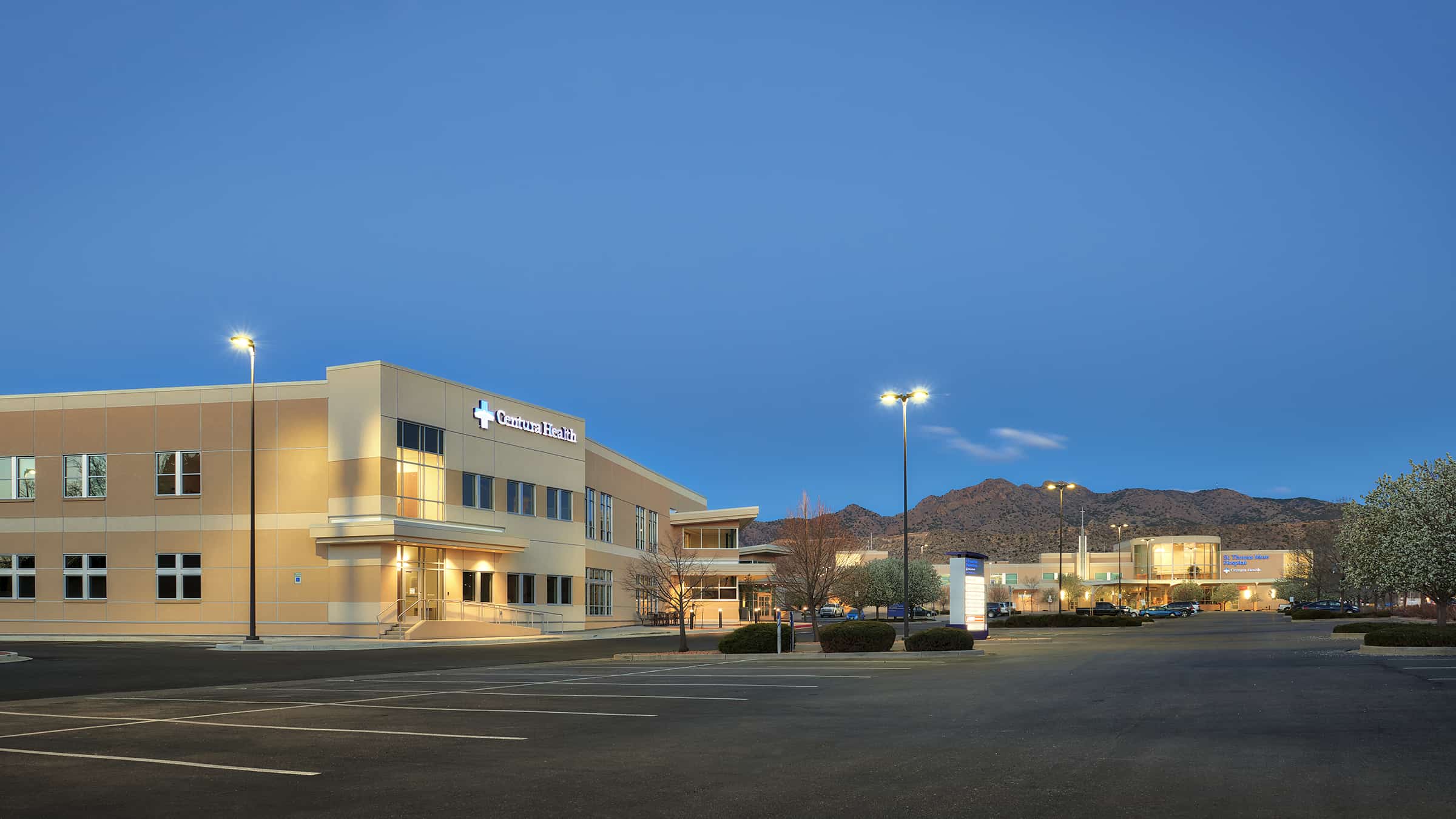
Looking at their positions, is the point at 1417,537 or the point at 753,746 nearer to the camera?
the point at 753,746

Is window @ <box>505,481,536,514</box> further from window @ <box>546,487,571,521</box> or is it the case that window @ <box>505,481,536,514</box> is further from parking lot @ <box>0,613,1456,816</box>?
parking lot @ <box>0,613,1456,816</box>

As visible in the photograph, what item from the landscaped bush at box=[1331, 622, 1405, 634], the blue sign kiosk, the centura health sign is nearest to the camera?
the blue sign kiosk

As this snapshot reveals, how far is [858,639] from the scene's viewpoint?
31250 millimetres

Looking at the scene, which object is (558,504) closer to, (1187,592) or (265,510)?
(265,510)

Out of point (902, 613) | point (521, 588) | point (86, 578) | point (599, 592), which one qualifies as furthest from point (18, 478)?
point (902, 613)

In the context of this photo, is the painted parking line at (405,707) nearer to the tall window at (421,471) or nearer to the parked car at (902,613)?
the tall window at (421,471)

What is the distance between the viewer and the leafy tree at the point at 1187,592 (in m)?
137

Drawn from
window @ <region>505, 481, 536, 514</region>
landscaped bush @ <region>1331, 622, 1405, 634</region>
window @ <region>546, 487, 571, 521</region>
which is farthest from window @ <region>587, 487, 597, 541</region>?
landscaped bush @ <region>1331, 622, 1405, 634</region>

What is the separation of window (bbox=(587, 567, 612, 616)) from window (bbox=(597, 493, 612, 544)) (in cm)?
210

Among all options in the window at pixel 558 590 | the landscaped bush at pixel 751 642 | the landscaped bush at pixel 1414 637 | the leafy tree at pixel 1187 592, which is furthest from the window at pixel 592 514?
the leafy tree at pixel 1187 592

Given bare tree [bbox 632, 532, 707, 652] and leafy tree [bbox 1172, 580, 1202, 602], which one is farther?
leafy tree [bbox 1172, 580, 1202, 602]

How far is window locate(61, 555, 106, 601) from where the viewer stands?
161ft

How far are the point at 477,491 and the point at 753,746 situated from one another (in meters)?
41.6

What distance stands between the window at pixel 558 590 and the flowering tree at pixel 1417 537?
37.0 meters
